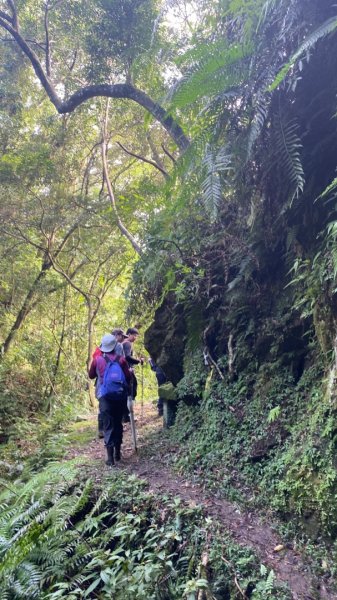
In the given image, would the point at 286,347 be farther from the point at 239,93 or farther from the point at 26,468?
the point at 26,468

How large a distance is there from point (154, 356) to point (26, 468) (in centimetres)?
292

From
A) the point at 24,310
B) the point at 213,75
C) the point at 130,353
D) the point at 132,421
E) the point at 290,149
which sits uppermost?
the point at 24,310

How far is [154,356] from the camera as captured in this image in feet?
26.1

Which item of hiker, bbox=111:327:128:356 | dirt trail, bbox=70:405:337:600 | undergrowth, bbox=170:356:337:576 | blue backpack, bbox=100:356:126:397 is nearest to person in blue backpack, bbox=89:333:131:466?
blue backpack, bbox=100:356:126:397

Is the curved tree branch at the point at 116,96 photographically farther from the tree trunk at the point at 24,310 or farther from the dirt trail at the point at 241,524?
the tree trunk at the point at 24,310

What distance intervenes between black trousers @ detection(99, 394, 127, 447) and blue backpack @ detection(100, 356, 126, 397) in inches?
2.9

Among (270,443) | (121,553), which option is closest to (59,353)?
(121,553)

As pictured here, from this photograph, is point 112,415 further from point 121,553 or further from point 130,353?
point 121,553

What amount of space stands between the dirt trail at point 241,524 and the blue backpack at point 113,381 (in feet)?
3.50

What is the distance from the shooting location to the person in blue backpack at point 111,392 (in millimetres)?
6000

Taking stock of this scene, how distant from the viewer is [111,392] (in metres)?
5.95

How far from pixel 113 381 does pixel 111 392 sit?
0.15m

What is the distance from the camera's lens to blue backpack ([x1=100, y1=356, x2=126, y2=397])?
5973mm

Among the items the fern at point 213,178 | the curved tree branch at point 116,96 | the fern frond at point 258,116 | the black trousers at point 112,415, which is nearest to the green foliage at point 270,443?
the black trousers at point 112,415
